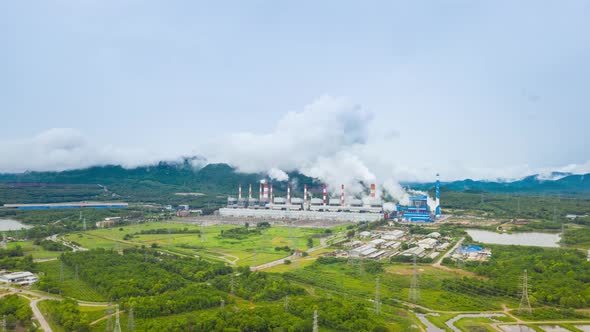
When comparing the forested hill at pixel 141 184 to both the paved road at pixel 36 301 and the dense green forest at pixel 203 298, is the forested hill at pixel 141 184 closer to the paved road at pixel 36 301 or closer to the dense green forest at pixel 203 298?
the dense green forest at pixel 203 298

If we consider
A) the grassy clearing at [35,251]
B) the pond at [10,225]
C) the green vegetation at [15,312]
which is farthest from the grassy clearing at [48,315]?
the pond at [10,225]

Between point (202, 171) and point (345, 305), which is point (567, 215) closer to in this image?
point (345, 305)

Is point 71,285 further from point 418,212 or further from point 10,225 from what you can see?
point 418,212

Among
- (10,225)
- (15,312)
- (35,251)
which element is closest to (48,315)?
(15,312)

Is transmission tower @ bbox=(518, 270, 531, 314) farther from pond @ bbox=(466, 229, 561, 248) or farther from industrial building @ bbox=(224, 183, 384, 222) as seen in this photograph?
industrial building @ bbox=(224, 183, 384, 222)

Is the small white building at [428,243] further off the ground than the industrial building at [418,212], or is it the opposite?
the industrial building at [418,212]

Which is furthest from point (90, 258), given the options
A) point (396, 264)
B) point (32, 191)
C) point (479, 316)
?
point (32, 191)
